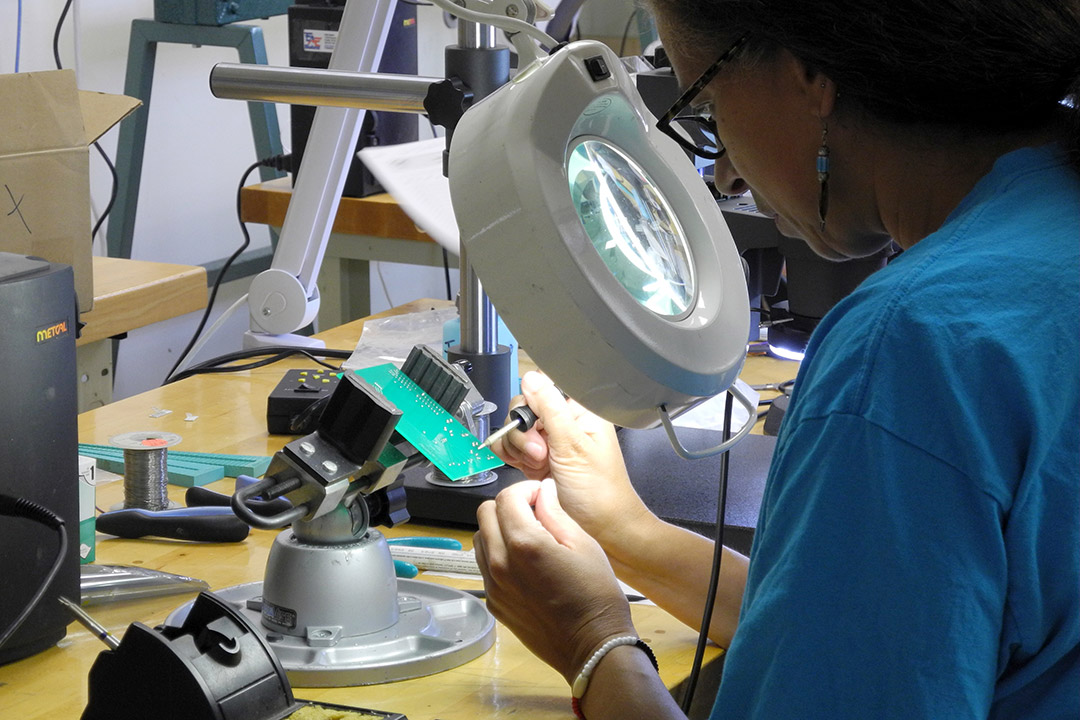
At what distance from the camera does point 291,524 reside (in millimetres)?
910

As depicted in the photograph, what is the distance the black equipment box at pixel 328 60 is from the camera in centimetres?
261

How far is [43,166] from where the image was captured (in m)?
1.72

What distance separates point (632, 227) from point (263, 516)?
333mm

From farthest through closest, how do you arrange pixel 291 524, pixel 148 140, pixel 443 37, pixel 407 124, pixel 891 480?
1. pixel 443 37
2. pixel 148 140
3. pixel 407 124
4. pixel 291 524
5. pixel 891 480

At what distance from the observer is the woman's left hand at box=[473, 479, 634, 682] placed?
2.90ft

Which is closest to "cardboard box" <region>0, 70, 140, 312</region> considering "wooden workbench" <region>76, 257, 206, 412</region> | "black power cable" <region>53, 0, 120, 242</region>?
"wooden workbench" <region>76, 257, 206, 412</region>

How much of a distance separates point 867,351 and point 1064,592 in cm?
14

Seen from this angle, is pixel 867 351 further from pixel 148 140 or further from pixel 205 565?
pixel 148 140

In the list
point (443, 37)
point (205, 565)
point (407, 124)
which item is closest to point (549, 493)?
point (205, 565)

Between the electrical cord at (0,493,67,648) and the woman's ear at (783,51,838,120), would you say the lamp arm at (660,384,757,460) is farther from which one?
the electrical cord at (0,493,67,648)

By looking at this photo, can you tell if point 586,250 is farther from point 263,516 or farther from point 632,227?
point 263,516

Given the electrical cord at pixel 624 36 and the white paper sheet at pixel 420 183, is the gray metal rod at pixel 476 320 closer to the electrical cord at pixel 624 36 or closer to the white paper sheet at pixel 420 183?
the white paper sheet at pixel 420 183

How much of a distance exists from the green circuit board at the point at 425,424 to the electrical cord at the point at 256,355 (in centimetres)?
87

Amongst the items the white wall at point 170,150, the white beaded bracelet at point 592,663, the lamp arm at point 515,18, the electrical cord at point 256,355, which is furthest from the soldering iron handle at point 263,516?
the white wall at point 170,150
